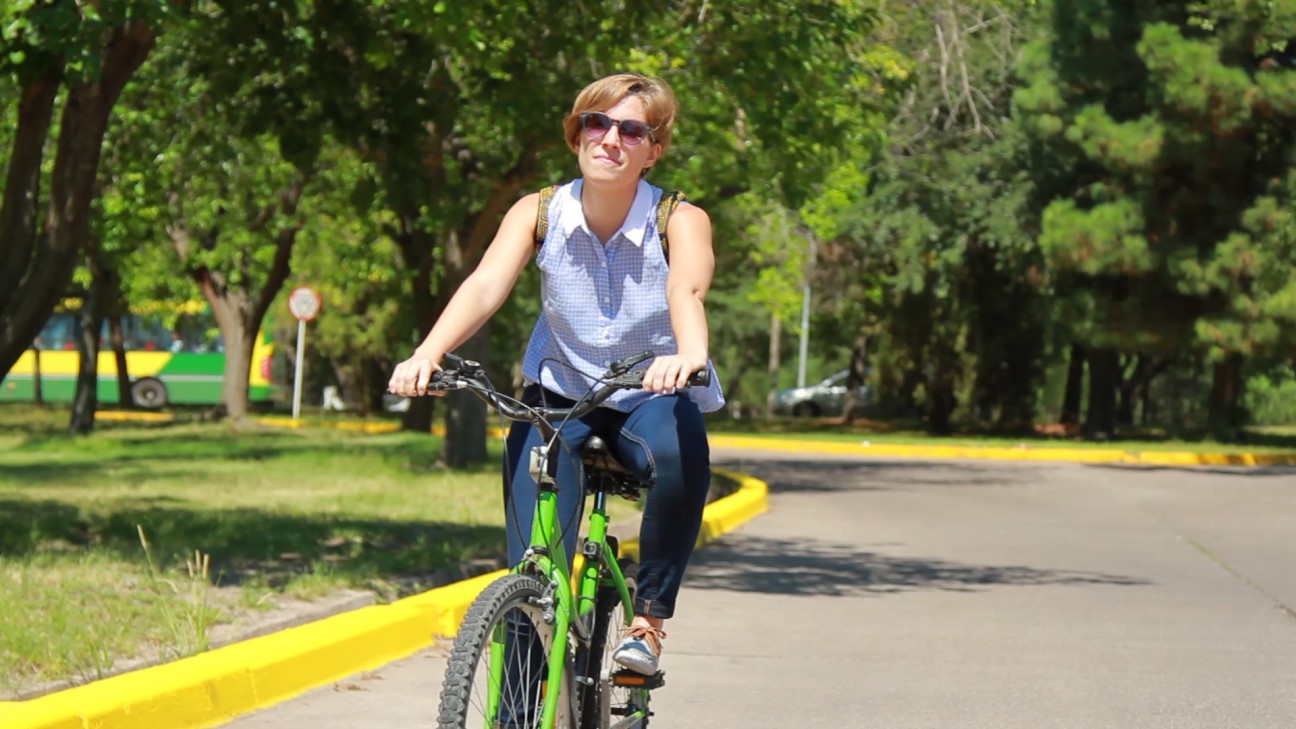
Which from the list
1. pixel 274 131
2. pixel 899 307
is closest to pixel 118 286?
pixel 899 307

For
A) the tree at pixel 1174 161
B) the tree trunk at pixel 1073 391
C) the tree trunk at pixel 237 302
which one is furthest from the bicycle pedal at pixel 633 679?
the tree trunk at pixel 1073 391

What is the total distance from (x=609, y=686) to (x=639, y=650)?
0.13 meters

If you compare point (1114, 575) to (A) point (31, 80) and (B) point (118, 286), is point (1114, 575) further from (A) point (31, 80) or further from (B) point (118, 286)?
(B) point (118, 286)

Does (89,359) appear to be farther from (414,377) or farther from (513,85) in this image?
(414,377)

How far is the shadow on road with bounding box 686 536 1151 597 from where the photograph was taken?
1138 cm

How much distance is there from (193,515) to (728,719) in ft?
25.2

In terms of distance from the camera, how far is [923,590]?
1134 cm

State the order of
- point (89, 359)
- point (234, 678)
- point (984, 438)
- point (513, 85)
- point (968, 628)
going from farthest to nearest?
point (984, 438), point (89, 359), point (513, 85), point (968, 628), point (234, 678)

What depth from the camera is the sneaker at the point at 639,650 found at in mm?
4812

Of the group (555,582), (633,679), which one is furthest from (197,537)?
(555,582)

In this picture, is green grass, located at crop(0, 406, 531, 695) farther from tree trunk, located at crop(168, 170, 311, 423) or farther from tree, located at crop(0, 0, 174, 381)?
tree trunk, located at crop(168, 170, 311, 423)

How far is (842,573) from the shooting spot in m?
12.3

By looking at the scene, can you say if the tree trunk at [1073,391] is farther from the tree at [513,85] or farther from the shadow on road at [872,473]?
the tree at [513,85]

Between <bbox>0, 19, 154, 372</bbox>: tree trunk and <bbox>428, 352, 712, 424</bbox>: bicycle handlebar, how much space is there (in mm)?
6891
